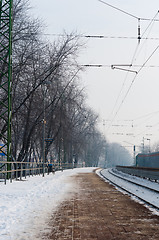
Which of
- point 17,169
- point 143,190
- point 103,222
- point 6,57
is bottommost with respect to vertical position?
point 143,190

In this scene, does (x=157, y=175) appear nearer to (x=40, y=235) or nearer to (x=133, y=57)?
(x=133, y=57)

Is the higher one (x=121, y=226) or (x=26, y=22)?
(x=26, y=22)

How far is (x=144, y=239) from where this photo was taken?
6.32 meters

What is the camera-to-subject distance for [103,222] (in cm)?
814

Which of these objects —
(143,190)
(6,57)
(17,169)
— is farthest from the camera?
(6,57)

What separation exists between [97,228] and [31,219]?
1949 mm

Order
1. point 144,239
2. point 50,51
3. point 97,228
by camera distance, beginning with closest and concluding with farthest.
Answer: point 144,239 < point 97,228 < point 50,51

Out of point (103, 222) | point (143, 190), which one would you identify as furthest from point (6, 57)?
point (103, 222)

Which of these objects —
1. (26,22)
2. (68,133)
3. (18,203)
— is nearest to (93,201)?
(18,203)

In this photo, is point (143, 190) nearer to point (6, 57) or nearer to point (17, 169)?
point (17, 169)

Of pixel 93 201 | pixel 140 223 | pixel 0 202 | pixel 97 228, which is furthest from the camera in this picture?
pixel 93 201

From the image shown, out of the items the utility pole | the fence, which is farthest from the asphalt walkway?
the utility pole

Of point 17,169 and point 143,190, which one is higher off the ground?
point 17,169

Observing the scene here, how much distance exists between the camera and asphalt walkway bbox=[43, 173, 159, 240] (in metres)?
6.68
